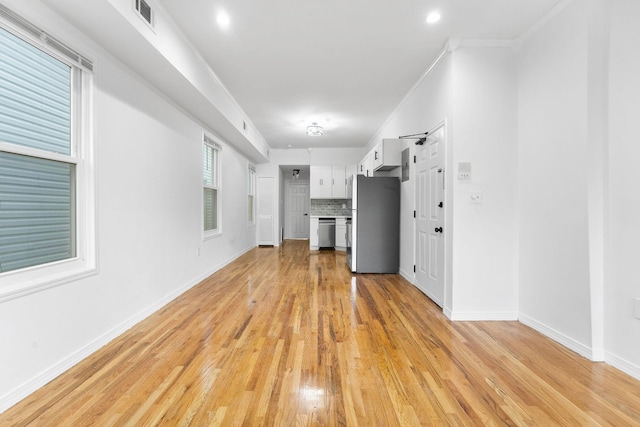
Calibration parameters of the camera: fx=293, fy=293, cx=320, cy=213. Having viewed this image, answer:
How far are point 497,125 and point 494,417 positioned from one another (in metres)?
2.52

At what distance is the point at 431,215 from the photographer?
3580mm

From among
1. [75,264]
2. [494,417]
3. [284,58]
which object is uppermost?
[284,58]

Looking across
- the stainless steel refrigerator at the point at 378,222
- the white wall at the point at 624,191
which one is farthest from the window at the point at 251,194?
the white wall at the point at 624,191

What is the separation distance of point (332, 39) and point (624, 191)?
8.94ft

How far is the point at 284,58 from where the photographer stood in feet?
11.0

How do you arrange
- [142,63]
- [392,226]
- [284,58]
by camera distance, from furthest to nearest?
[392,226] → [284,58] → [142,63]

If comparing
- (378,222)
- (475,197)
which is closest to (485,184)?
(475,197)

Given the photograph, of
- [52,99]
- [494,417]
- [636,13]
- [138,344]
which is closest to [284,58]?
[52,99]

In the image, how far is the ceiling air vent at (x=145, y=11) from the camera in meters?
2.16

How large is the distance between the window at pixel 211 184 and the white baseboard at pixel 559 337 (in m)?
4.36

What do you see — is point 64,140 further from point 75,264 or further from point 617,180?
point 617,180

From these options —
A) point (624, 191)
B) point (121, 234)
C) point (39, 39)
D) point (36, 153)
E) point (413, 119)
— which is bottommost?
point (121, 234)

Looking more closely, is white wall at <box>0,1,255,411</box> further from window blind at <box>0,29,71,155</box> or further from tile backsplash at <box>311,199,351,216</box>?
tile backsplash at <box>311,199,351,216</box>

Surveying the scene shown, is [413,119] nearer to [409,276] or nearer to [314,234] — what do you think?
[409,276]
